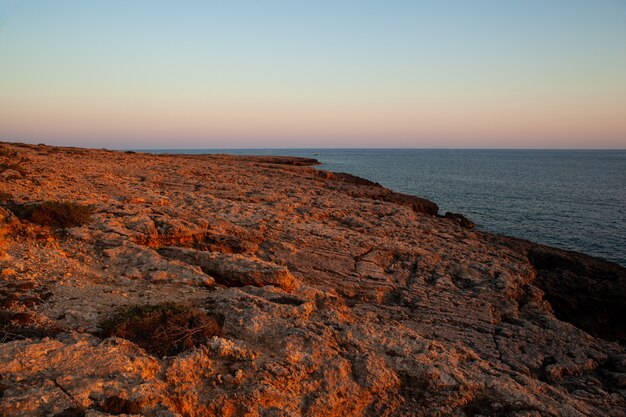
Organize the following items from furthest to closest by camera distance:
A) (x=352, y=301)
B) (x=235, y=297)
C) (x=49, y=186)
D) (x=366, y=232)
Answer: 1. (x=366, y=232)
2. (x=49, y=186)
3. (x=352, y=301)
4. (x=235, y=297)

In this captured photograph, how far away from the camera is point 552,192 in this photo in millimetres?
54094

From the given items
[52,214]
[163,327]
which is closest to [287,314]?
[163,327]

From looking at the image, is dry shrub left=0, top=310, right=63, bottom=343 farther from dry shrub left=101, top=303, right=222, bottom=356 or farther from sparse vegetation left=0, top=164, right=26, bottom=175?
sparse vegetation left=0, top=164, right=26, bottom=175

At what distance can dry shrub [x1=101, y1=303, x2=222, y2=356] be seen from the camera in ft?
21.6

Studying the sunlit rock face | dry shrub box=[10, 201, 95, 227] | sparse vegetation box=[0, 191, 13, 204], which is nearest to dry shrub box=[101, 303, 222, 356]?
the sunlit rock face

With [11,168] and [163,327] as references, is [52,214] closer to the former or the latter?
[163,327]

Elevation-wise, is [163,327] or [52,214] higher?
[52,214]

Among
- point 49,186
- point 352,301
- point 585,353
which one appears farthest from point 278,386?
point 49,186

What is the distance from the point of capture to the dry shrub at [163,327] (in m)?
6.58

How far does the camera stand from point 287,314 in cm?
823

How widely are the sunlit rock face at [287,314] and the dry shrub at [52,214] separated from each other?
149 mm

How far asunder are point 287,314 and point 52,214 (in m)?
7.42

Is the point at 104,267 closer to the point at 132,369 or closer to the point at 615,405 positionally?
the point at 132,369

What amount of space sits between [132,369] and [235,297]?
2.89 meters
